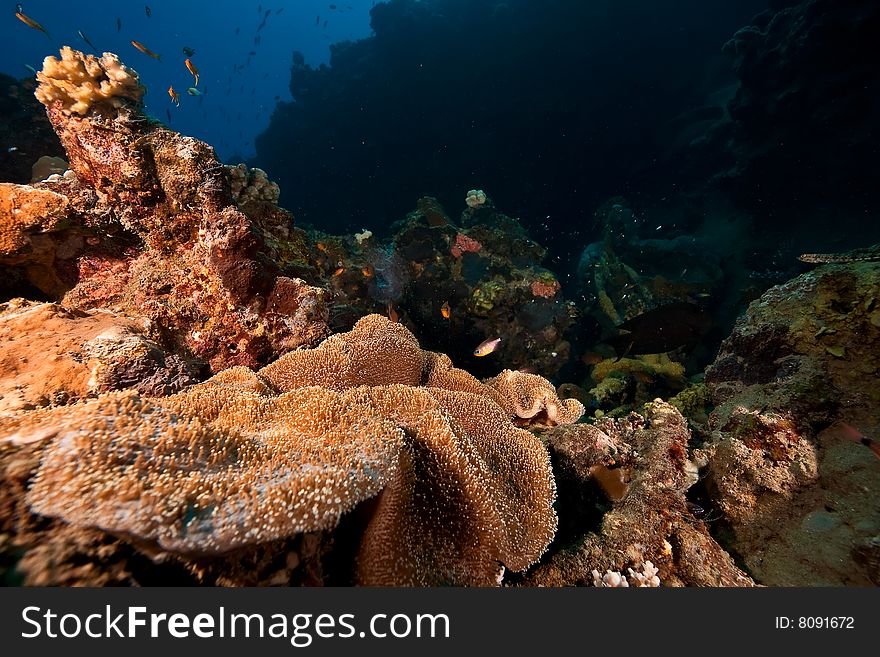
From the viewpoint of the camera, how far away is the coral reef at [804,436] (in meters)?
2.08

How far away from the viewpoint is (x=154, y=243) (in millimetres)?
3352

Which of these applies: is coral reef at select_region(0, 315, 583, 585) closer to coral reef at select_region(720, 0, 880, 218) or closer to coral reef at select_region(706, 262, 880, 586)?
coral reef at select_region(706, 262, 880, 586)

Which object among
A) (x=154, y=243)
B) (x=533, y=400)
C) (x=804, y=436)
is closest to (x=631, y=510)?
(x=533, y=400)

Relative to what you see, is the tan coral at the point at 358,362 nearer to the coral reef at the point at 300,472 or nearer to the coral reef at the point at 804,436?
the coral reef at the point at 300,472

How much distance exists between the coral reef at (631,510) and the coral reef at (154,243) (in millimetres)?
2523

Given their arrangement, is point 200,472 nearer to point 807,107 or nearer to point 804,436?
point 804,436

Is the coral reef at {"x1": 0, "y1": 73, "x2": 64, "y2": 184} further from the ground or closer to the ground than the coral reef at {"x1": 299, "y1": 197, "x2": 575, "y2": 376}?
further from the ground

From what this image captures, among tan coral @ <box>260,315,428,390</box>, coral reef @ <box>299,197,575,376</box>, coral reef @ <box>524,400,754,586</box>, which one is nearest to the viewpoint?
coral reef @ <box>524,400,754,586</box>

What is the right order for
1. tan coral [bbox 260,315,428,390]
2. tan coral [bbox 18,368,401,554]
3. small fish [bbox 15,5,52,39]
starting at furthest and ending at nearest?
small fish [bbox 15,5,52,39]
tan coral [bbox 260,315,428,390]
tan coral [bbox 18,368,401,554]

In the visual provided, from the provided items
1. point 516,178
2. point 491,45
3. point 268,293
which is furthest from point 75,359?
point 491,45

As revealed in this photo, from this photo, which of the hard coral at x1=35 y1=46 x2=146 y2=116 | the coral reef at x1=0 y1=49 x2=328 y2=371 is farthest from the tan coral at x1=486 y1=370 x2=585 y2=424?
the hard coral at x1=35 y1=46 x2=146 y2=116

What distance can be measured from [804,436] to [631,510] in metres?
1.45

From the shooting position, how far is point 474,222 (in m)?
10.1

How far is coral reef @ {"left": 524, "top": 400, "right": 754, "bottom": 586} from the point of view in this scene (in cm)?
201
